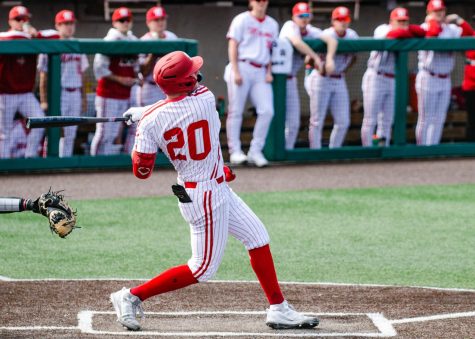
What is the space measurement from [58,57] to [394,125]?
13.0 feet

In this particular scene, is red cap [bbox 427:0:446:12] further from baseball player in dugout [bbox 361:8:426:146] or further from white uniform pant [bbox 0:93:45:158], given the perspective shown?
white uniform pant [bbox 0:93:45:158]

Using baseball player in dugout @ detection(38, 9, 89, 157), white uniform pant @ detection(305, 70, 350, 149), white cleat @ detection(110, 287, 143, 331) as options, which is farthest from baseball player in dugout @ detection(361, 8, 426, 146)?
white cleat @ detection(110, 287, 143, 331)

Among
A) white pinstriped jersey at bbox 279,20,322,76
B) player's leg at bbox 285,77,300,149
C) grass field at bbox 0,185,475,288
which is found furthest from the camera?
player's leg at bbox 285,77,300,149

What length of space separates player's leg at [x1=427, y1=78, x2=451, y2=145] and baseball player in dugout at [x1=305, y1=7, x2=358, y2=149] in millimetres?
1091

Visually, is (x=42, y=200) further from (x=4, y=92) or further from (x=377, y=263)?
(x=4, y=92)

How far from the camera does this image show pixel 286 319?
5801 mm

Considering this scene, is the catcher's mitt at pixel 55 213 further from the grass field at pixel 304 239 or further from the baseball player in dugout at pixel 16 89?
the baseball player in dugout at pixel 16 89

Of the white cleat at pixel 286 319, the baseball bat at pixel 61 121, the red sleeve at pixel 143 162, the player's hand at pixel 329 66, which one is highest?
the baseball bat at pixel 61 121

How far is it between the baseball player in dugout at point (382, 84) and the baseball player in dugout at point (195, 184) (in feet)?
23.2

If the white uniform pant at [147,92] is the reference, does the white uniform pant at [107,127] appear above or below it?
below

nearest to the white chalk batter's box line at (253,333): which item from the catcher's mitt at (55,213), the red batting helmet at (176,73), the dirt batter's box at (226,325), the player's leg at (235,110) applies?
the dirt batter's box at (226,325)

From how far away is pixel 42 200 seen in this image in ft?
17.9

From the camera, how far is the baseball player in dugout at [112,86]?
11.9 meters

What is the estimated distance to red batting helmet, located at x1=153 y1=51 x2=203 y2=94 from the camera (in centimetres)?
562
